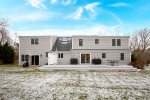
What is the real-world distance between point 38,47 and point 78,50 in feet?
21.1

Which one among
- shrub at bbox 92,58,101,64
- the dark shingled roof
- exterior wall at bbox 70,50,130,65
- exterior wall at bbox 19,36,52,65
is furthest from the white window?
shrub at bbox 92,58,101,64

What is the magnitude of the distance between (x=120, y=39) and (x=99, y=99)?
72.3 ft

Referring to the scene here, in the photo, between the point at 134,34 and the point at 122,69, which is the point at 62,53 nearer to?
the point at 122,69

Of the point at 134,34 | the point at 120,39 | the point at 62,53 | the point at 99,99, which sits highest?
the point at 134,34

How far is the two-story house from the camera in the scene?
29.0 metres

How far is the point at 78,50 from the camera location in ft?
95.8

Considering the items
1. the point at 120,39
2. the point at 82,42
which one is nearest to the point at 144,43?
the point at 120,39

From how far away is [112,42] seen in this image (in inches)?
1165

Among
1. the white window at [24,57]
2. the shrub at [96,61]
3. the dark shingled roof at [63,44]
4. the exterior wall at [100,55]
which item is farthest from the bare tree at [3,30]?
the shrub at [96,61]

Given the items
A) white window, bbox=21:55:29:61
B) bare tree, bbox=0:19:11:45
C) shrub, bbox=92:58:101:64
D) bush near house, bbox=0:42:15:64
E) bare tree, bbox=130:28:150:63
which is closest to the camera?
shrub, bbox=92:58:101:64

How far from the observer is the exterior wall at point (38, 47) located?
30438 mm

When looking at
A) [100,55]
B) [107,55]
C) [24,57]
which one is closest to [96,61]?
[100,55]

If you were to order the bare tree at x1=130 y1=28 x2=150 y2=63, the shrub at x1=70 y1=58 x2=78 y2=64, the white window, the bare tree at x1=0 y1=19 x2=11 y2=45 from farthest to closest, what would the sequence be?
1. the bare tree at x1=130 y1=28 x2=150 y2=63
2. the bare tree at x1=0 y1=19 x2=11 y2=45
3. the white window
4. the shrub at x1=70 y1=58 x2=78 y2=64

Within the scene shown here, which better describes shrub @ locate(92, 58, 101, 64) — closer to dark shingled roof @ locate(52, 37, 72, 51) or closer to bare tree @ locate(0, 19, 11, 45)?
dark shingled roof @ locate(52, 37, 72, 51)
